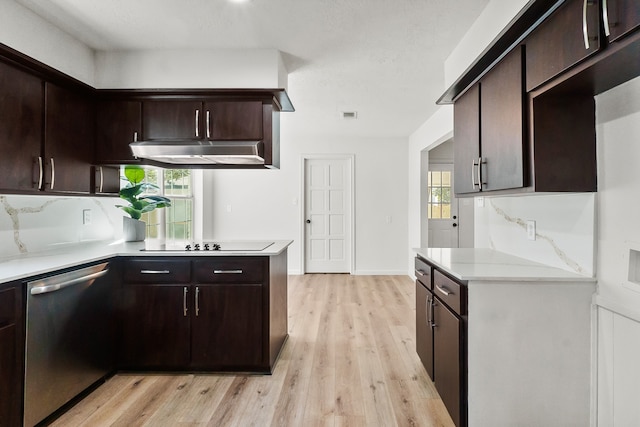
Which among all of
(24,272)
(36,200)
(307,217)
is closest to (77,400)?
(24,272)

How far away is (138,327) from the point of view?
8.37 ft

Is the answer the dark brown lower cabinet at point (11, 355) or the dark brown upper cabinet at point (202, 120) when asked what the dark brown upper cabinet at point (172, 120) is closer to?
the dark brown upper cabinet at point (202, 120)

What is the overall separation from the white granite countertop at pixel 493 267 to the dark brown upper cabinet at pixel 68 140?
2559mm

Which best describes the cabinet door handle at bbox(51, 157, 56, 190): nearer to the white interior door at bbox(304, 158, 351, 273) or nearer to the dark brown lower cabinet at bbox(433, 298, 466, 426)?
the dark brown lower cabinet at bbox(433, 298, 466, 426)

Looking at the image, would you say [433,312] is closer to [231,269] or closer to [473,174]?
[473,174]

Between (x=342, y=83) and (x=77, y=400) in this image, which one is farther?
(x=342, y=83)

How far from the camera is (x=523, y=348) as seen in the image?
1.74 metres

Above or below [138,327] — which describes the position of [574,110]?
above

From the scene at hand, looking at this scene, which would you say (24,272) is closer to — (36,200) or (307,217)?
(36,200)

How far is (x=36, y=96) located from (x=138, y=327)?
1.66m

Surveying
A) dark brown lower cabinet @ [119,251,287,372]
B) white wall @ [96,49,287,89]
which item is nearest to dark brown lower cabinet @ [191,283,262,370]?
dark brown lower cabinet @ [119,251,287,372]

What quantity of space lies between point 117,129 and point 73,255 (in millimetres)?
1026

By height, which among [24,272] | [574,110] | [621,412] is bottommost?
[621,412]

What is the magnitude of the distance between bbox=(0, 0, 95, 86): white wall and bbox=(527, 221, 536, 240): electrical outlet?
3.35 m
